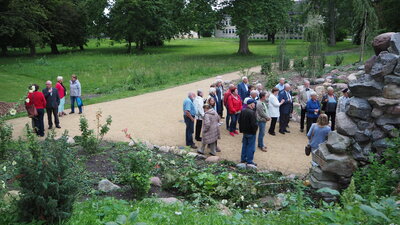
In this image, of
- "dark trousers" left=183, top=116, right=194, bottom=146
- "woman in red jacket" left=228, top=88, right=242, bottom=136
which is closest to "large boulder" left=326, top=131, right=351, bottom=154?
"dark trousers" left=183, top=116, right=194, bottom=146

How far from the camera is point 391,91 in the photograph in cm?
779

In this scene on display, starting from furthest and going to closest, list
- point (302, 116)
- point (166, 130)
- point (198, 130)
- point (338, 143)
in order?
point (302, 116) → point (166, 130) → point (198, 130) → point (338, 143)

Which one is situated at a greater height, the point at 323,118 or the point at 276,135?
the point at 323,118

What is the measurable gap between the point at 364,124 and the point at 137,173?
5.06 meters

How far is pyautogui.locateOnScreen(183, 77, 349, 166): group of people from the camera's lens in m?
9.62

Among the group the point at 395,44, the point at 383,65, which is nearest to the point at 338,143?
the point at 383,65

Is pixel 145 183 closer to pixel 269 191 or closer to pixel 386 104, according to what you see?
pixel 269 191

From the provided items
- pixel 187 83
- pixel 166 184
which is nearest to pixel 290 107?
pixel 166 184

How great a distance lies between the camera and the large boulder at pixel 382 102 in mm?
7707

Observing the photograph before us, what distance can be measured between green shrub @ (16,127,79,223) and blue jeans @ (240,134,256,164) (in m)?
5.66

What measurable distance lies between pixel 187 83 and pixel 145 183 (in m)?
15.7

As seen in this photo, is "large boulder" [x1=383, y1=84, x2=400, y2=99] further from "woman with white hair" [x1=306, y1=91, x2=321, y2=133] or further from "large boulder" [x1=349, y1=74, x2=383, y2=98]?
"woman with white hair" [x1=306, y1=91, x2=321, y2=133]

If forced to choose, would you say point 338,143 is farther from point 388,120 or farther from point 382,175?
point 382,175

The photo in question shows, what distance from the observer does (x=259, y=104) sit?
10914mm
